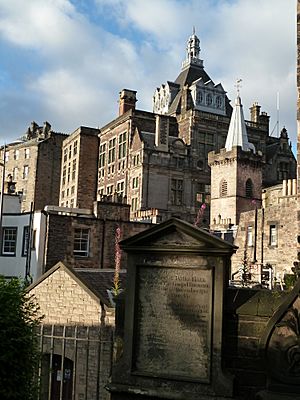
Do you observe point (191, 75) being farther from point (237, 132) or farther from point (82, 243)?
point (82, 243)

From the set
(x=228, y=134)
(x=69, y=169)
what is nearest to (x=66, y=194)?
(x=69, y=169)

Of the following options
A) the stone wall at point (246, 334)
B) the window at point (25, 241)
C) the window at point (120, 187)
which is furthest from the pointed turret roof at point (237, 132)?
the stone wall at point (246, 334)

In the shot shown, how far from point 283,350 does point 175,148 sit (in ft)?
192

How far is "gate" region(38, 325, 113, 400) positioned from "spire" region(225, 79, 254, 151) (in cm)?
5123

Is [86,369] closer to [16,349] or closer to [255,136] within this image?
[16,349]

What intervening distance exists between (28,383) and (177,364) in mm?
3131

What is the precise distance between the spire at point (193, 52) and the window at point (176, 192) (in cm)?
2573

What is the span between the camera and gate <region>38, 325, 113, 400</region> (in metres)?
13.3

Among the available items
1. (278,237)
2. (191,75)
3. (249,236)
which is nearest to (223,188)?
(249,236)

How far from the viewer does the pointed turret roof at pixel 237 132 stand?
214 feet

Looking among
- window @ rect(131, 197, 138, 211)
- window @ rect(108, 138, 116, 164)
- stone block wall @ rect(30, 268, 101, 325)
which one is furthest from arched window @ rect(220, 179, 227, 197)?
stone block wall @ rect(30, 268, 101, 325)

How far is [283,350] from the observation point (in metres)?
9.20

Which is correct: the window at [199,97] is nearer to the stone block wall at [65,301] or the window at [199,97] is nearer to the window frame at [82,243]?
the window frame at [82,243]

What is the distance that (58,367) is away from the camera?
16.4 m
